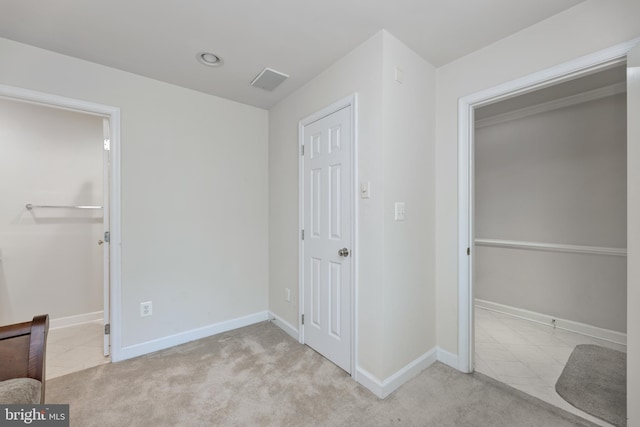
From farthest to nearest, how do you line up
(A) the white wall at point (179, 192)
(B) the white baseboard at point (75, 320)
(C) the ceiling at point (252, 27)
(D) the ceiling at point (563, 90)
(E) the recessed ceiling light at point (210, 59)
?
(B) the white baseboard at point (75, 320) → (D) the ceiling at point (563, 90) → (A) the white wall at point (179, 192) → (E) the recessed ceiling light at point (210, 59) → (C) the ceiling at point (252, 27)

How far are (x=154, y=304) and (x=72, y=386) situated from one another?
2.34ft

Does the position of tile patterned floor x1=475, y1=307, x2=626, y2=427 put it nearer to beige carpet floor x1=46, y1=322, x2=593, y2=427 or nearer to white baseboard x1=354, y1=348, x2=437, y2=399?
beige carpet floor x1=46, y1=322, x2=593, y2=427

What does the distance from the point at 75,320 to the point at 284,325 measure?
234 cm

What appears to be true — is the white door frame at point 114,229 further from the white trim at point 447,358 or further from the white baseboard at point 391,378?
the white trim at point 447,358

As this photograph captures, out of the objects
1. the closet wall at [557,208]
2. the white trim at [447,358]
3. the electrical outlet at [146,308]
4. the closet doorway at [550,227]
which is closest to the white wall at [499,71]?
the white trim at [447,358]

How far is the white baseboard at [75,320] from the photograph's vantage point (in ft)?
9.59

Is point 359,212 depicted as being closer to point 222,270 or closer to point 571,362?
point 222,270

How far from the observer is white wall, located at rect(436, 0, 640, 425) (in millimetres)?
1490

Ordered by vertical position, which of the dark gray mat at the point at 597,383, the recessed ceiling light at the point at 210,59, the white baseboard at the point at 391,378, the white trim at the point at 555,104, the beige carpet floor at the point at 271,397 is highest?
the recessed ceiling light at the point at 210,59

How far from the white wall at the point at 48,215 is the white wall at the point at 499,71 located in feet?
12.1

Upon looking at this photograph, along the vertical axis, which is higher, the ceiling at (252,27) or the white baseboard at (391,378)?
the ceiling at (252,27)

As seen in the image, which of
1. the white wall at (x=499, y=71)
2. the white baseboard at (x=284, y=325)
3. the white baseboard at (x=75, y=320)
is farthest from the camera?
the white baseboard at (x=75, y=320)

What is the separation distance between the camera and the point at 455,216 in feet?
7.20

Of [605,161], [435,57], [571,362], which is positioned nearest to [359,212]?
[435,57]
